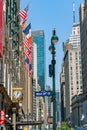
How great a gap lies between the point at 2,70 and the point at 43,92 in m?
14.4

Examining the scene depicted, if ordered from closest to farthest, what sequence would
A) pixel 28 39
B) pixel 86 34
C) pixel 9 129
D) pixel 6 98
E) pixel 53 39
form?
pixel 53 39, pixel 6 98, pixel 9 129, pixel 28 39, pixel 86 34

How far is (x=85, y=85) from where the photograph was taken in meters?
174

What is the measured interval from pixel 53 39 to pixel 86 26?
142193 mm

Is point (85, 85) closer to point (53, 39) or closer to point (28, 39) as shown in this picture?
point (28, 39)

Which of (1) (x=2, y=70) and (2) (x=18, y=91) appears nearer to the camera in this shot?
(1) (x=2, y=70)

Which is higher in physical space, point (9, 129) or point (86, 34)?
point (86, 34)

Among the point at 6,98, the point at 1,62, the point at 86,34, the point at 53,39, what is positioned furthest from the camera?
the point at 86,34

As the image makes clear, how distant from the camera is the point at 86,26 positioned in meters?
169

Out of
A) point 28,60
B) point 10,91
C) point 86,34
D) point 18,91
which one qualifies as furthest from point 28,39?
point 86,34

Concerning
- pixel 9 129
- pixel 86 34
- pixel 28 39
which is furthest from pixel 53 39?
pixel 86 34

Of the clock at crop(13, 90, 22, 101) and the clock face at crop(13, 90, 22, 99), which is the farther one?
the clock face at crop(13, 90, 22, 99)

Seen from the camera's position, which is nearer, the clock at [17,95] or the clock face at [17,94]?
the clock at [17,95]

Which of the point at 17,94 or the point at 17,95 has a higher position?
the point at 17,94

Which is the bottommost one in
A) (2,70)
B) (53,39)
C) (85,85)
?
(85,85)
